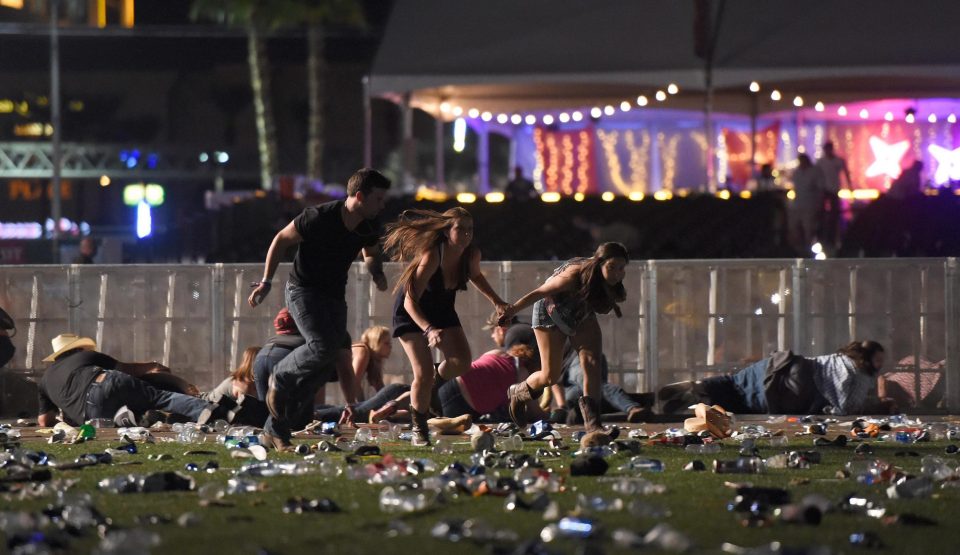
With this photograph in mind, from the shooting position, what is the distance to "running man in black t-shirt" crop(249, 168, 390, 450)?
10266 mm

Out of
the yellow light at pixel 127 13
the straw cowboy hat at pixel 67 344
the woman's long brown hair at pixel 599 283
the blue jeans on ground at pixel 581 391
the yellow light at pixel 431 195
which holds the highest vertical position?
the yellow light at pixel 127 13

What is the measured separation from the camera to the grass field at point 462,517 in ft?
20.4

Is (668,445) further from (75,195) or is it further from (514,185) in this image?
(75,195)

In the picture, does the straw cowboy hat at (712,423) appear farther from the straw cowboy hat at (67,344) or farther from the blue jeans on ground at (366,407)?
the straw cowboy hat at (67,344)

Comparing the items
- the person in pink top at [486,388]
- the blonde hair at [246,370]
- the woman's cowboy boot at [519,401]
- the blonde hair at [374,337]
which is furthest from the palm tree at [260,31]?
the woman's cowboy boot at [519,401]

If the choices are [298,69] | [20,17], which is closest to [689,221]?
[298,69]

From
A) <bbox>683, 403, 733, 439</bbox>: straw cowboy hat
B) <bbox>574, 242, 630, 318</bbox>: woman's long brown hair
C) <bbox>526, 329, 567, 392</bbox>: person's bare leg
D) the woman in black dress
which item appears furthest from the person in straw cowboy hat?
<bbox>683, 403, 733, 439</bbox>: straw cowboy hat

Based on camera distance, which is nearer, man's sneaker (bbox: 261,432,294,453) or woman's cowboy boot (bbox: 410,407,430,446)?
man's sneaker (bbox: 261,432,294,453)

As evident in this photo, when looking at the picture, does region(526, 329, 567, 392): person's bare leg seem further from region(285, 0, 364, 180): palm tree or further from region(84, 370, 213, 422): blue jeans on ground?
region(285, 0, 364, 180): palm tree

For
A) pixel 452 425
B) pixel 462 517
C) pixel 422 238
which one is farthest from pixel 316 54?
pixel 462 517

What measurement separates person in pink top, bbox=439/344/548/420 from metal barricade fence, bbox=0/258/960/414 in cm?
168

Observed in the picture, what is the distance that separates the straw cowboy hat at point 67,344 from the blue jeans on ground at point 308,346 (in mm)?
3835

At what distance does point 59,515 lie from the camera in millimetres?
6828

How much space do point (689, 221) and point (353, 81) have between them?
3442 cm
